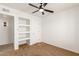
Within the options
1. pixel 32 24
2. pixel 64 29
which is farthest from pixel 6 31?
pixel 64 29

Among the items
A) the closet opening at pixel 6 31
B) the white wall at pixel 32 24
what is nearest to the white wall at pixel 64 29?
the white wall at pixel 32 24

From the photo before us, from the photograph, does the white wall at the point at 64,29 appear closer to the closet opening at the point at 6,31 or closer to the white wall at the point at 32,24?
the white wall at the point at 32,24

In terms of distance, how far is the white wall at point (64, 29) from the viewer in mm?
3523

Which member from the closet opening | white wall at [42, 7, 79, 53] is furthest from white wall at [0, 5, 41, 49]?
the closet opening

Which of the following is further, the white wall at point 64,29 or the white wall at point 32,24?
the white wall at point 32,24

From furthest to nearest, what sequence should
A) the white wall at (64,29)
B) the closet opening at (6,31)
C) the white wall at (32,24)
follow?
the closet opening at (6,31) < the white wall at (32,24) < the white wall at (64,29)

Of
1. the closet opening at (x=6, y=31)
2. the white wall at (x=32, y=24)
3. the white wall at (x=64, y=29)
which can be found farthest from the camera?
the closet opening at (x=6, y=31)

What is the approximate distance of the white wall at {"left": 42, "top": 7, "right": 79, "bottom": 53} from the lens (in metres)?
3.52

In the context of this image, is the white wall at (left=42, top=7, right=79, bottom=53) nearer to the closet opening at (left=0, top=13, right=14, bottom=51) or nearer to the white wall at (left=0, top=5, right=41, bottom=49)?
the white wall at (left=0, top=5, right=41, bottom=49)

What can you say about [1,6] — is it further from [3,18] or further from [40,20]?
[40,20]

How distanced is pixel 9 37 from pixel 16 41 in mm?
1868

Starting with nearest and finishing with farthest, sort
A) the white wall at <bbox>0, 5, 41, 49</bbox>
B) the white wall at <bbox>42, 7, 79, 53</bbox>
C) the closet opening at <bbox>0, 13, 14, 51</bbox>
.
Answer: the white wall at <bbox>42, 7, 79, 53</bbox> < the white wall at <bbox>0, 5, 41, 49</bbox> < the closet opening at <bbox>0, 13, 14, 51</bbox>

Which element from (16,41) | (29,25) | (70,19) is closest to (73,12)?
(70,19)

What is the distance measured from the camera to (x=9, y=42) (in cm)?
549
